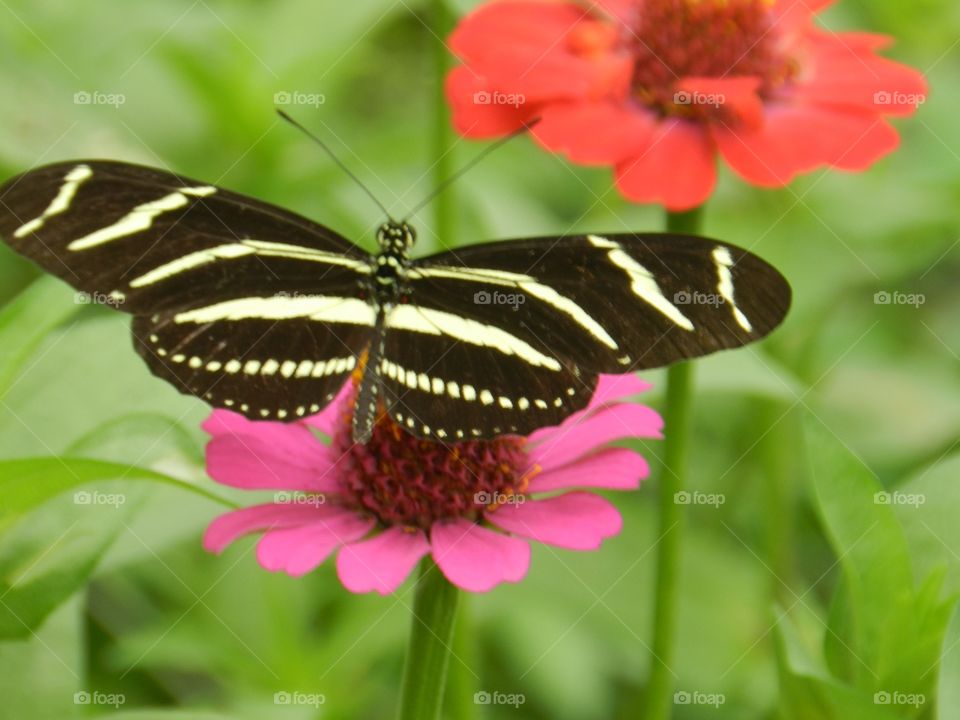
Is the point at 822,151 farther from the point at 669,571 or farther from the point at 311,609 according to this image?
the point at 311,609

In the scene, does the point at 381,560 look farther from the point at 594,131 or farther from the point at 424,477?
the point at 594,131

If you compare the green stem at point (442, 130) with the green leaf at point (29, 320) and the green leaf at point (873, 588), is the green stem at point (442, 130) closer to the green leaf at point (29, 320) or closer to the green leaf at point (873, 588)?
the green leaf at point (29, 320)

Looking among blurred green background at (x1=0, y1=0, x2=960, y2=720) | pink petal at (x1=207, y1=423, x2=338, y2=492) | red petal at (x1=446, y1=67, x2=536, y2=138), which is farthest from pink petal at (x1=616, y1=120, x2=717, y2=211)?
pink petal at (x1=207, y1=423, x2=338, y2=492)

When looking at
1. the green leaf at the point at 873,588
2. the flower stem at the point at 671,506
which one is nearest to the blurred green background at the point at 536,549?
the green leaf at the point at 873,588

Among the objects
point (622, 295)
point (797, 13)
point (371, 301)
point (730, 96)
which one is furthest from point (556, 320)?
point (797, 13)

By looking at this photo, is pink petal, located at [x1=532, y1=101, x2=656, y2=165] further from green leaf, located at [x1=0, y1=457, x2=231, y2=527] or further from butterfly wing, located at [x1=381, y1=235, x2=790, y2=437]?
green leaf, located at [x1=0, y1=457, x2=231, y2=527]

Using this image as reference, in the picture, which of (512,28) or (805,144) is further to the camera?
(512,28)

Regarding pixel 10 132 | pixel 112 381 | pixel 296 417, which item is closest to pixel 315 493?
pixel 296 417
